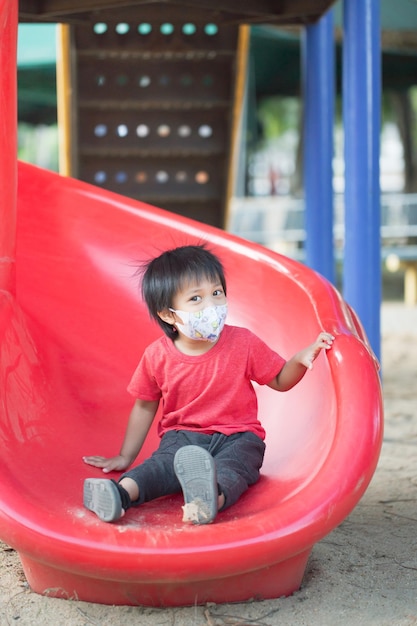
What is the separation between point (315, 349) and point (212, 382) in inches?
9.1

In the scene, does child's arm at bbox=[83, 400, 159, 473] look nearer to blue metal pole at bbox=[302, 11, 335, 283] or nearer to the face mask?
the face mask

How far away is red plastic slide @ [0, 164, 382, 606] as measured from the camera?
144 centimetres

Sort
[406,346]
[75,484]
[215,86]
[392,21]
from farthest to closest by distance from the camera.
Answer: [392,21] < [406,346] < [215,86] < [75,484]

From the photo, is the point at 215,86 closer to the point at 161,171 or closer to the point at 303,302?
the point at 161,171

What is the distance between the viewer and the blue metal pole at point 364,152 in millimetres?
3490

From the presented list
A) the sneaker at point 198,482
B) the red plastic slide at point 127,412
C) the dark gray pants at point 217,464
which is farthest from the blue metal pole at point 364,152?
the sneaker at point 198,482

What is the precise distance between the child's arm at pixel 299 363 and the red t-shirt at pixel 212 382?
0.8 inches

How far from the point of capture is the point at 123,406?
2.21 m

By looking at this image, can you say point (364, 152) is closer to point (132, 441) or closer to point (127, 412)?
point (127, 412)

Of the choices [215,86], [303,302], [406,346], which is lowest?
[406,346]

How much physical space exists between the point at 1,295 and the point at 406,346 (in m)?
4.19

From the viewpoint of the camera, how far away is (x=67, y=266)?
2.55 metres

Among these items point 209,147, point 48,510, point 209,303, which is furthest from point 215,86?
point 48,510

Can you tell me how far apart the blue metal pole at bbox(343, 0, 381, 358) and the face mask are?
178cm
